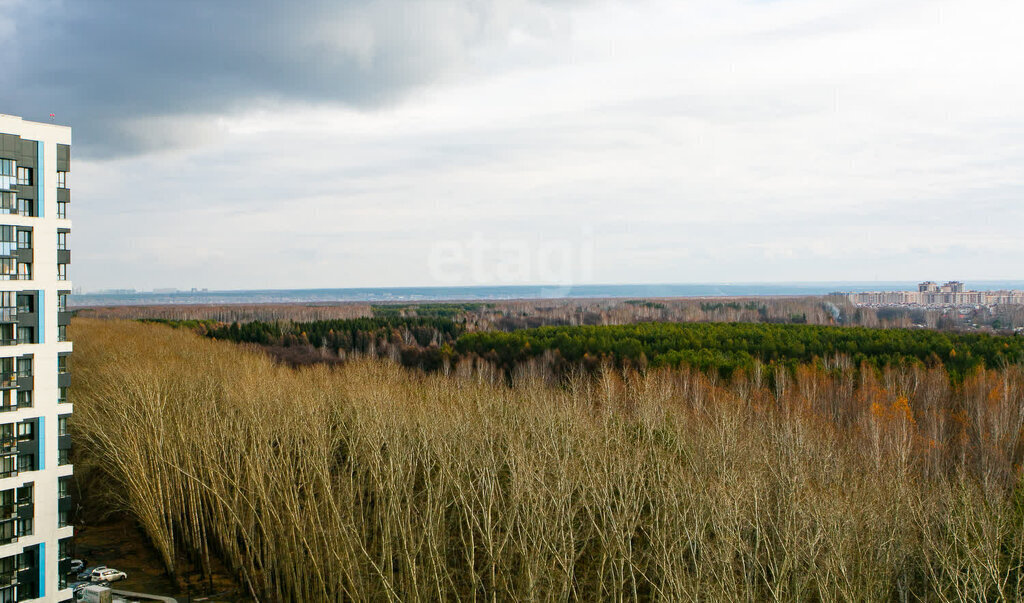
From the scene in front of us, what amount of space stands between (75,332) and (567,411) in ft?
201

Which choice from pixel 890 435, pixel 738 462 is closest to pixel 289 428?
pixel 738 462

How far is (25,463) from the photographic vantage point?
24.5 meters

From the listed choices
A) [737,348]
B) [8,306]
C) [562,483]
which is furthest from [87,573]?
[737,348]

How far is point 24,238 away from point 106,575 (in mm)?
16244

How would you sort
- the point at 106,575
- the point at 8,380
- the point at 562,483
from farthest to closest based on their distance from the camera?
the point at 106,575 < the point at 8,380 < the point at 562,483

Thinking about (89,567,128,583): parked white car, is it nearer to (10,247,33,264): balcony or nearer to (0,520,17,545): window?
(0,520,17,545): window

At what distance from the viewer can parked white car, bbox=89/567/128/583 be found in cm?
3112

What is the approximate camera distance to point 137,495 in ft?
108

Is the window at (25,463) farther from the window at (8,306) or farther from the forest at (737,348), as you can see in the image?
the forest at (737,348)

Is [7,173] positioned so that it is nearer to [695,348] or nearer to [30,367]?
[30,367]

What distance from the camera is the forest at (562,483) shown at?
18234 mm

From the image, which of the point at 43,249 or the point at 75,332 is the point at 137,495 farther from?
the point at 75,332

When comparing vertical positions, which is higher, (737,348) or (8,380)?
(8,380)

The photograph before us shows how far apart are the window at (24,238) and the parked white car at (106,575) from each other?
15.8 m
